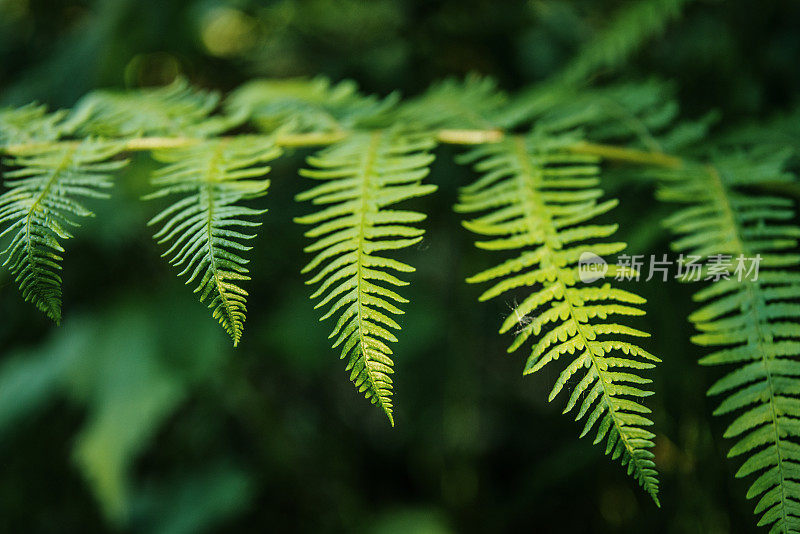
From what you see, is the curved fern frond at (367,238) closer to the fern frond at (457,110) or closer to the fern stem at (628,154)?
the fern frond at (457,110)

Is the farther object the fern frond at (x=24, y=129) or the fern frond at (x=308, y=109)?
the fern frond at (x=308, y=109)

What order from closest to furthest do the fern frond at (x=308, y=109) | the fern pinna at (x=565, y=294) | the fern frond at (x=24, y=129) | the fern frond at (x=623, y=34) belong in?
the fern pinna at (x=565, y=294) < the fern frond at (x=24, y=129) < the fern frond at (x=308, y=109) < the fern frond at (x=623, y=34)

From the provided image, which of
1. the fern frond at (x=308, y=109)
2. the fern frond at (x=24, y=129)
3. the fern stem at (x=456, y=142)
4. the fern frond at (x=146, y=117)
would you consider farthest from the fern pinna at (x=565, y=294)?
the fern frond at (x=24, y=129)

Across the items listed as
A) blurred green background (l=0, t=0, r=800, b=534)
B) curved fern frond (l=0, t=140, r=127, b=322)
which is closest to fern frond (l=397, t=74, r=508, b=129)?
blurred green background (l=0, t=0, r=800, b=534)

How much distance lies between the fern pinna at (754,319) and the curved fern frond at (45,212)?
68 centimetres

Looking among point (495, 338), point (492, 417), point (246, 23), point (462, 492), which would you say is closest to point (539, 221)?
point (495, 338)

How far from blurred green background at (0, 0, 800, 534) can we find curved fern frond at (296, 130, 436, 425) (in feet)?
1.42

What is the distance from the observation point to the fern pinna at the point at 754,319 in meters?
0.53

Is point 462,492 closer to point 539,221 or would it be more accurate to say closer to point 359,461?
point 359,461

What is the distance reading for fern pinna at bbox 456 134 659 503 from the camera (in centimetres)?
50

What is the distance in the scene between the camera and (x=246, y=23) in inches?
78.0

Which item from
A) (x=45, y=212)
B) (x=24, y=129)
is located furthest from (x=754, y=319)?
(x=24, y=129)

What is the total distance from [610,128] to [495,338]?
905mm

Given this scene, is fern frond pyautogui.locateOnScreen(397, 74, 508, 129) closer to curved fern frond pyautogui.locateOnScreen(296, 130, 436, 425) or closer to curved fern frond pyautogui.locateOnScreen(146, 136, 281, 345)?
curved fern frond pyautogui.locateOnScreen(296, 130, 436, 425)
